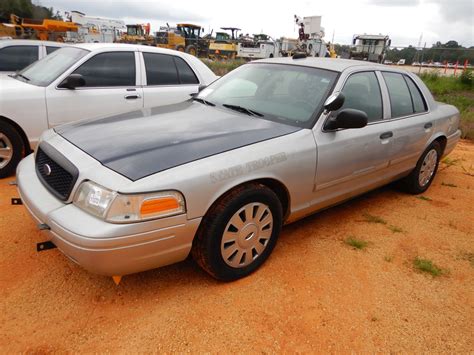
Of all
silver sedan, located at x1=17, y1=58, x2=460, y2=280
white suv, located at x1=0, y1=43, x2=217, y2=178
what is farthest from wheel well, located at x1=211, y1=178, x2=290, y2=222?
white suv, located at x1=0, y1=43, x2=217, y2=178

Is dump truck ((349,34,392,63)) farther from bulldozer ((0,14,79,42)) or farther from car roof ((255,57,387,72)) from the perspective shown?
car roof ((255,57,387,72))

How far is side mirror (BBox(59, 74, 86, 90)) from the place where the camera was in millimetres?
4445

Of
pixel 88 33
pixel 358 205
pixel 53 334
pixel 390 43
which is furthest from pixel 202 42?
pixel 53 334

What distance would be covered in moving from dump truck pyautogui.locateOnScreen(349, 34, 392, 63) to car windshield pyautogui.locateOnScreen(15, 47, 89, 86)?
2547 cm

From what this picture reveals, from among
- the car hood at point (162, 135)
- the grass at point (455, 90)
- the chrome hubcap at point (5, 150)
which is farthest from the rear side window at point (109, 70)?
the grass at point (455, 90)

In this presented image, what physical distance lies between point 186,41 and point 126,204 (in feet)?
96.9

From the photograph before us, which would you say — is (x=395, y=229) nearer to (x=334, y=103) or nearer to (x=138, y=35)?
(x=334, y=103)

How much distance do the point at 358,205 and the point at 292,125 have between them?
1.81 meters

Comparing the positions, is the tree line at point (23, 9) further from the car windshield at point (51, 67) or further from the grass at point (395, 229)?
the grass at point (395, 229)

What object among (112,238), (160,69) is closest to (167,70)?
(160,69)

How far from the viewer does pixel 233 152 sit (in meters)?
2.53

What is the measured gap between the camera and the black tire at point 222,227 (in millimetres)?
2430

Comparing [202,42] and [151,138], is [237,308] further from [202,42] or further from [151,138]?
[202,42]

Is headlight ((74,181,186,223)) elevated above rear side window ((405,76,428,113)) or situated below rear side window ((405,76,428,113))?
below
